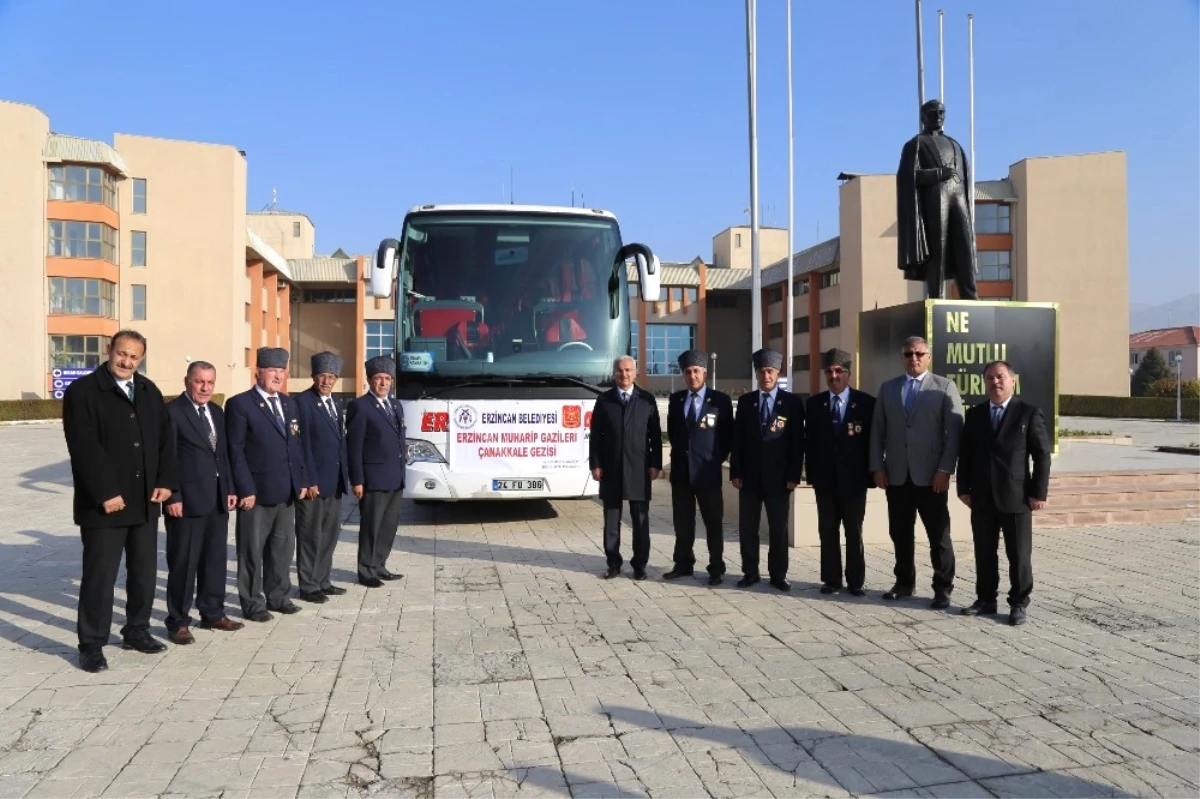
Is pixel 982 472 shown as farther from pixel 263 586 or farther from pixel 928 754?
pixel 263 586

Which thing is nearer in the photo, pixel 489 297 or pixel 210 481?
pixel 210 481

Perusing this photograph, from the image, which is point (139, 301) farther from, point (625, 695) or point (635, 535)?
point (625, 695)

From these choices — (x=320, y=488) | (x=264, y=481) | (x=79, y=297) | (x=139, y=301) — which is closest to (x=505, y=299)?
(x=320, y=488)

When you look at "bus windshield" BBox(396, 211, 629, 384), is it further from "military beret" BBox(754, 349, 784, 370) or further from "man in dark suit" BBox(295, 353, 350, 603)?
"military beret" BBox(754, 349, 784, 370)

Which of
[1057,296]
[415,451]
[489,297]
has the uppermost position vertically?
[1057,296]

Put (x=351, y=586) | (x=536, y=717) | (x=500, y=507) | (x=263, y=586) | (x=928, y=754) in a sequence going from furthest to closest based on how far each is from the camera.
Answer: (x=500, y=507), (x=351, y=586), (x=263, y=586), (x=536, y=717), (x=928, y=754)

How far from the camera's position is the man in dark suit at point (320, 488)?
260 inches

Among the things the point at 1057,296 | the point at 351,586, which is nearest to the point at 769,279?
the point at 1057,296

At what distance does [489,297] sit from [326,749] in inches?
240

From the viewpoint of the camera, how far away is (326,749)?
3781 mm

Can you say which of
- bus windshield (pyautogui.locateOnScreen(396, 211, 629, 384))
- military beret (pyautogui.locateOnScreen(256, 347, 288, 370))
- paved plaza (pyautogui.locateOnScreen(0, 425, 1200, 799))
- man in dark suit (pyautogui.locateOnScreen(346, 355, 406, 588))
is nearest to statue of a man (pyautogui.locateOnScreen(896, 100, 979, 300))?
bus windshield (pyautogui.locateOnScreen(396, 211, 629, 384))

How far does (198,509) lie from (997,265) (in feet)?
166

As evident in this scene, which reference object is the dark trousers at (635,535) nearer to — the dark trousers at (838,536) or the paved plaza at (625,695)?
the paved plaza at (625,695)

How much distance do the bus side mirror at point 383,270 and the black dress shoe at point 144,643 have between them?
4.32 metres
